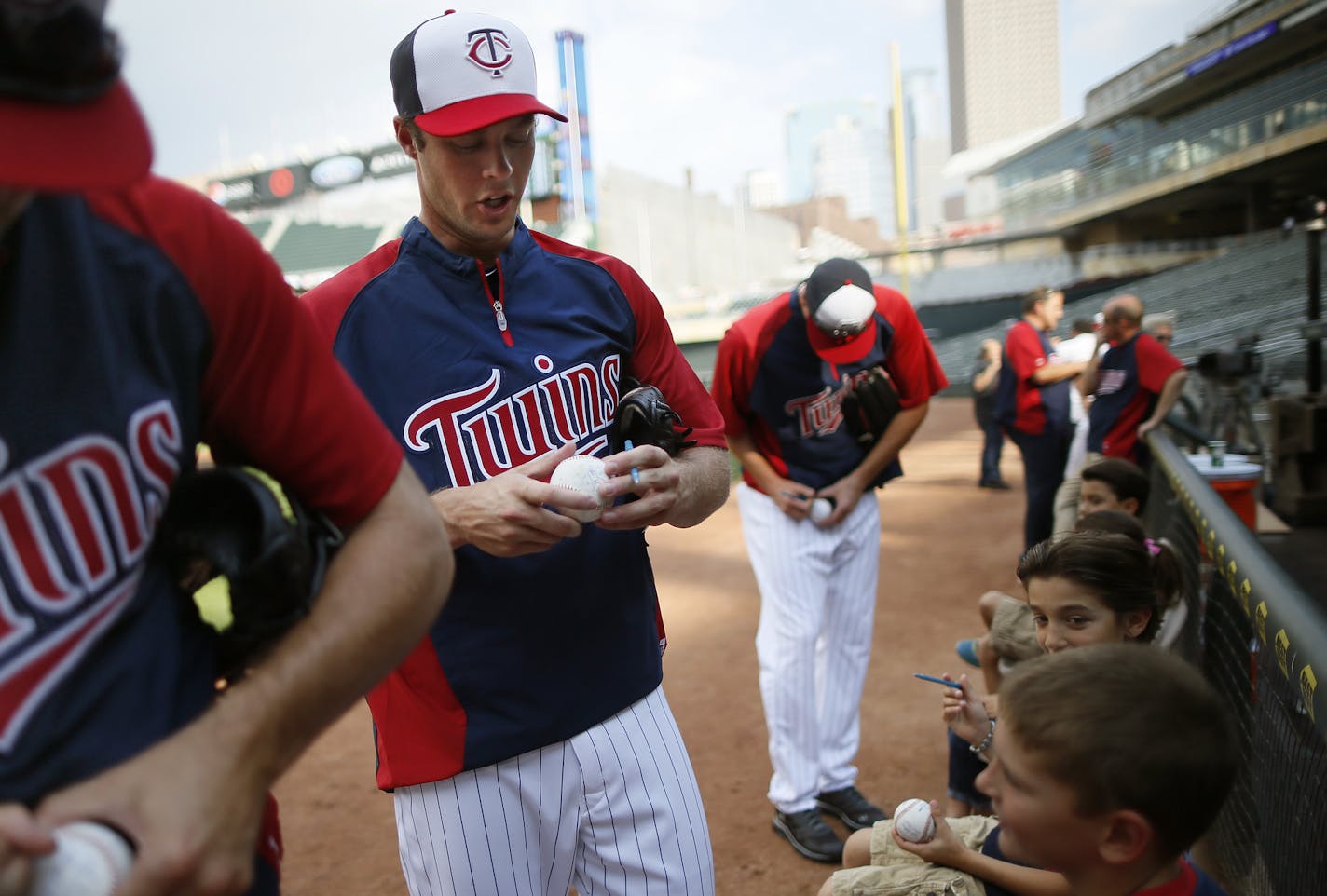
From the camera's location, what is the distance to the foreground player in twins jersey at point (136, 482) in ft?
2.37

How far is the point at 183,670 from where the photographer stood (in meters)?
0.96

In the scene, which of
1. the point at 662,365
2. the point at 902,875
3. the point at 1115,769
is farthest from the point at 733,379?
the point at 1115,769

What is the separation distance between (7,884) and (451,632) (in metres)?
1.12

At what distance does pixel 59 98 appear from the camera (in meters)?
0.69

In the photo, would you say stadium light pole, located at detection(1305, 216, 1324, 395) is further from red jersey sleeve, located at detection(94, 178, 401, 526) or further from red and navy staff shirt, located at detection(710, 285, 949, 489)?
red jersey sleeve, located at detection(94, 178, 401, 526)

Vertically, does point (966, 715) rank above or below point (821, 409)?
below

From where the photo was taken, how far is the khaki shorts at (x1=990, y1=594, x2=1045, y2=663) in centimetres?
323

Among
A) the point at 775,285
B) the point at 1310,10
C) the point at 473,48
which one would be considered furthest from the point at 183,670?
the point at 775,285

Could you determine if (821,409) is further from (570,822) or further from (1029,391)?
(1029,391)

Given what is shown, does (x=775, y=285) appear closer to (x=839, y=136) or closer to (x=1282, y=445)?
(x=1282, y=445)

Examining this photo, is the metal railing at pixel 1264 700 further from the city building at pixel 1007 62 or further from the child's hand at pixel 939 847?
the city building at pixel 1007 62

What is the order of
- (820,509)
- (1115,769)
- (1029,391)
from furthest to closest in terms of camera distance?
(1029,391) → (820,509) → (1115,769)

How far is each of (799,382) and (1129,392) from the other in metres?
3.04

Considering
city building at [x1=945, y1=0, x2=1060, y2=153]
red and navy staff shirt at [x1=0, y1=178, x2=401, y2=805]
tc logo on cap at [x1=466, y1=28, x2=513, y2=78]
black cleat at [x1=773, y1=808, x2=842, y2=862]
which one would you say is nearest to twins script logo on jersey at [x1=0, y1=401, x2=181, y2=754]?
red and navy staff shirt at [x1=0, y1=178, x2=401, y2=805]
